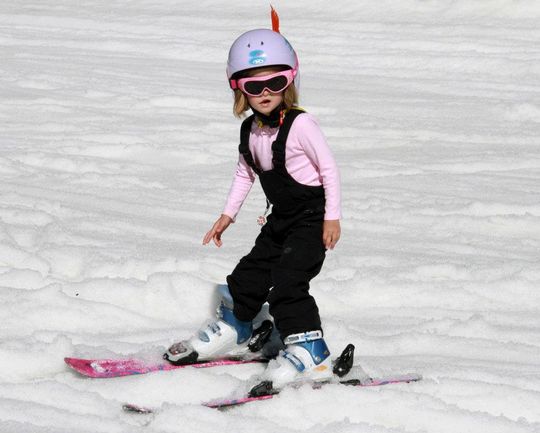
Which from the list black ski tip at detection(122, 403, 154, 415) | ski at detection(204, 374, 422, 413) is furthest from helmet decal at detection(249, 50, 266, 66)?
black ski tip at detection(122, 403, 154, 415)

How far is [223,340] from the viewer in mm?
4457

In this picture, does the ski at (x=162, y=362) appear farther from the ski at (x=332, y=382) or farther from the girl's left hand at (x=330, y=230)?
the girl's left hand at (x=330, y=230)

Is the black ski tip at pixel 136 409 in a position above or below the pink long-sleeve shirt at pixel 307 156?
below

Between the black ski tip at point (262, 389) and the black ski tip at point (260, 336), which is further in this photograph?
the black ski tip at point (260, 336)

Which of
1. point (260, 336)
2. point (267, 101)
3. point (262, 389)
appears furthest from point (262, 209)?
point (262, 389)

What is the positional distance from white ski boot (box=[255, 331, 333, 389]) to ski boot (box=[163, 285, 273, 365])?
364mm

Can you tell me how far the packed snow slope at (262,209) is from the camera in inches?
155

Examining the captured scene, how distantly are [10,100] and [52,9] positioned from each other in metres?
6.52

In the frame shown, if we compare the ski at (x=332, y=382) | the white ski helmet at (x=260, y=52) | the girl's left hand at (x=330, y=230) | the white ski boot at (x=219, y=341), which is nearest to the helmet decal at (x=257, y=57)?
the white ski helmet at (x=260, y=52)

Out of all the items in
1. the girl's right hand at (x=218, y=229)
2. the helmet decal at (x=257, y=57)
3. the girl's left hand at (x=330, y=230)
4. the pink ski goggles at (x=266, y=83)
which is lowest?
the girl's right hand at (x=218, y=229)

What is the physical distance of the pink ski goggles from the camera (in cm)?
414

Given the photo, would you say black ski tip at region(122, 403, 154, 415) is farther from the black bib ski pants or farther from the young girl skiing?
the black bib ski pants

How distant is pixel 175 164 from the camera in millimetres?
8656

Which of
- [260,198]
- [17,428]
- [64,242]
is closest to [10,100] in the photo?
[260,198]
